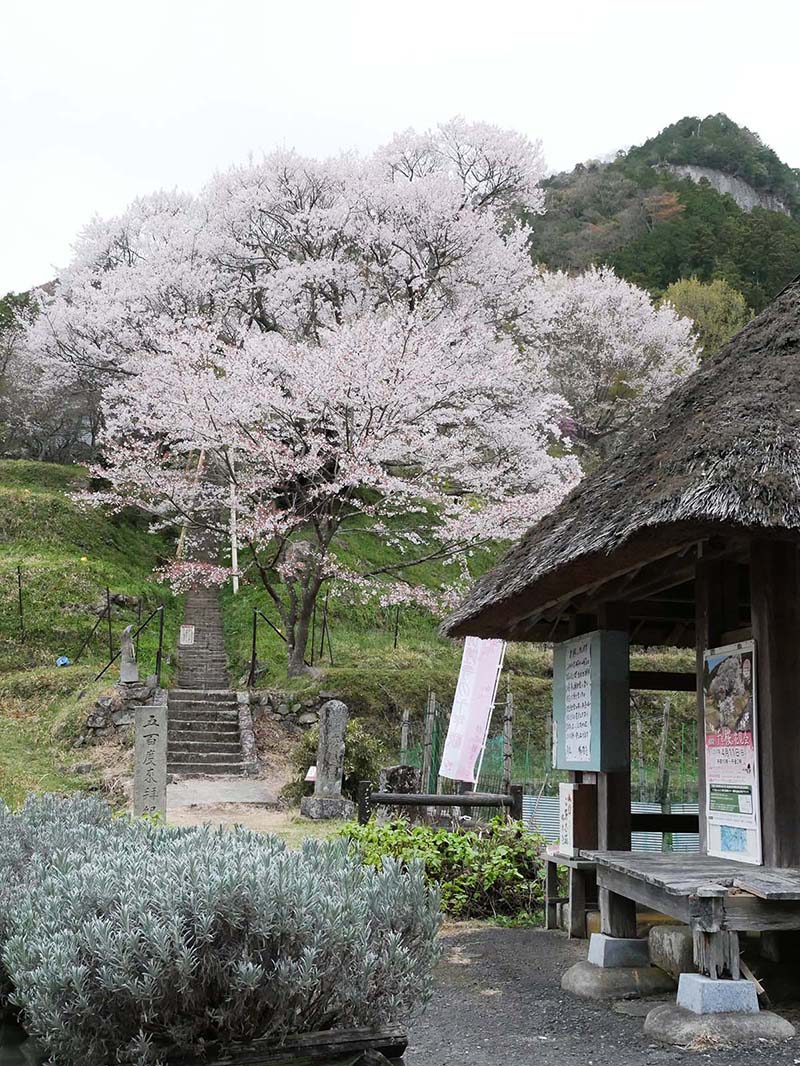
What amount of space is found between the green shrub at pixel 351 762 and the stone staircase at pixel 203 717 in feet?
5.41

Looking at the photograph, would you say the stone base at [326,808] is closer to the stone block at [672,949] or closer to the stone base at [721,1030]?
the stone block at [672,949]

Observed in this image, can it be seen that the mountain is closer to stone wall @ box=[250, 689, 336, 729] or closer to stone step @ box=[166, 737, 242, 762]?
stone wall @ box=[250, 689, 336, 729]

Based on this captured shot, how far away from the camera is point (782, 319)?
666 cm

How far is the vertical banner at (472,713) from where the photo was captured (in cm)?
1166

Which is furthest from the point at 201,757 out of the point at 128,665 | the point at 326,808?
the point at 326,808

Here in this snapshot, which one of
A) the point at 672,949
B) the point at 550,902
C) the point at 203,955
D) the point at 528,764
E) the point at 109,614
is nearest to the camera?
the point at 203,955

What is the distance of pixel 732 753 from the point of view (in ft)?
19.5

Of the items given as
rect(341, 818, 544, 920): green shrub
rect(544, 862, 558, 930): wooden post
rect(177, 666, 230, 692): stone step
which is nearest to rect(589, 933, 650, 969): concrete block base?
rect(544, 862, 558, 930): wooden post

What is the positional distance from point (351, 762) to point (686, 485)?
10531 mm

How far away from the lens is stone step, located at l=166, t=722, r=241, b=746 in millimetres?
17469

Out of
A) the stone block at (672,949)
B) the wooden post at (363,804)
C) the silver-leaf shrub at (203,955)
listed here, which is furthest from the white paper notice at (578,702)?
the silver-leaf shrub at (203,955)

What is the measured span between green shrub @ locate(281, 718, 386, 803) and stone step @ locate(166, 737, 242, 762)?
1915mm

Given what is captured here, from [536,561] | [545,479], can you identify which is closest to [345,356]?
[545,479]

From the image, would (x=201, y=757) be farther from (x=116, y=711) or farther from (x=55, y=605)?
(x=55, y=605)
